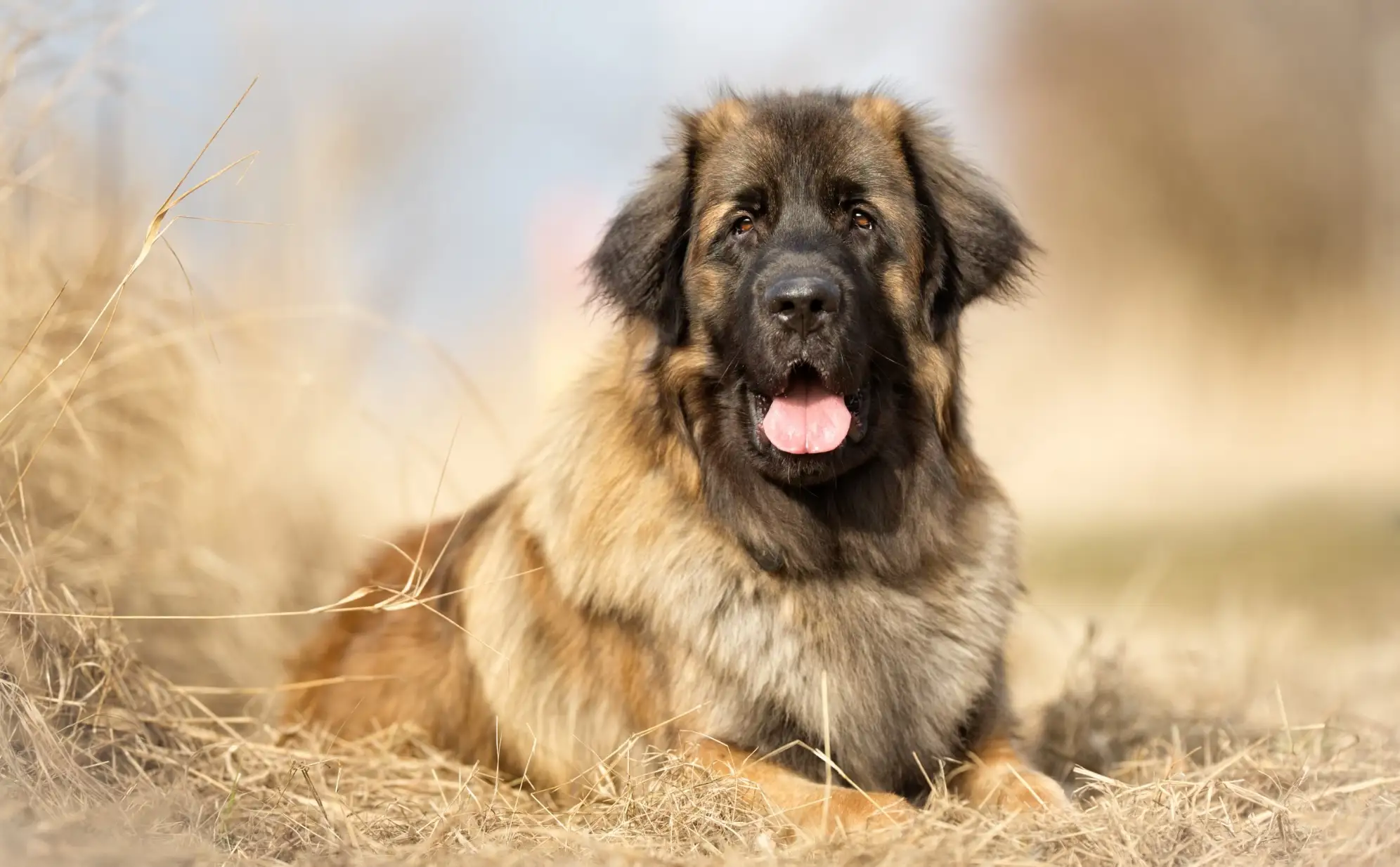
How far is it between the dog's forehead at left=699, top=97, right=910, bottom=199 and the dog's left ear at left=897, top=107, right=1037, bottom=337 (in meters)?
0.08

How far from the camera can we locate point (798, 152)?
3543 millimetres

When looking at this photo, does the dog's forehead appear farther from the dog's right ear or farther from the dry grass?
the dry grass

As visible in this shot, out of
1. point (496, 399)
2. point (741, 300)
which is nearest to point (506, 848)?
point (741, 300)

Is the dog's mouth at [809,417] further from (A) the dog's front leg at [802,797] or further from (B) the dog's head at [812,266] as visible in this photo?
(A) the dog's front leg at [802,797]

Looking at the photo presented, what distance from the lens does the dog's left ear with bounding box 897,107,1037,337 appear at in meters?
3.67

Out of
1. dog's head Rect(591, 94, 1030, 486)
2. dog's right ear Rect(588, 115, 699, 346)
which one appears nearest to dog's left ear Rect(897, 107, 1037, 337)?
dog's head Rect(591, 94, 1030, 486)

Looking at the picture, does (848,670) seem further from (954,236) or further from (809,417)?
(954,236)

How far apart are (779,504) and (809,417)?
0.29 metres

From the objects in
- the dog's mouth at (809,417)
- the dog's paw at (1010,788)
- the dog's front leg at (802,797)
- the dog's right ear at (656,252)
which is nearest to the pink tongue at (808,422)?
the dog's mouth at (809,417)

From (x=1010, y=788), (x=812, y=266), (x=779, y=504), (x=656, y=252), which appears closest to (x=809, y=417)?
(x=779, y=504)

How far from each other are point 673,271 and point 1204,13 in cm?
1691

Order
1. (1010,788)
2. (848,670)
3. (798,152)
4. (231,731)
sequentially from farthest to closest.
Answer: (231,731), (798,152), (848,670), (1010,788)

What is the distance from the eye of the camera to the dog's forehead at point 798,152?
139 inches

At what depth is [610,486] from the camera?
3680 mm
